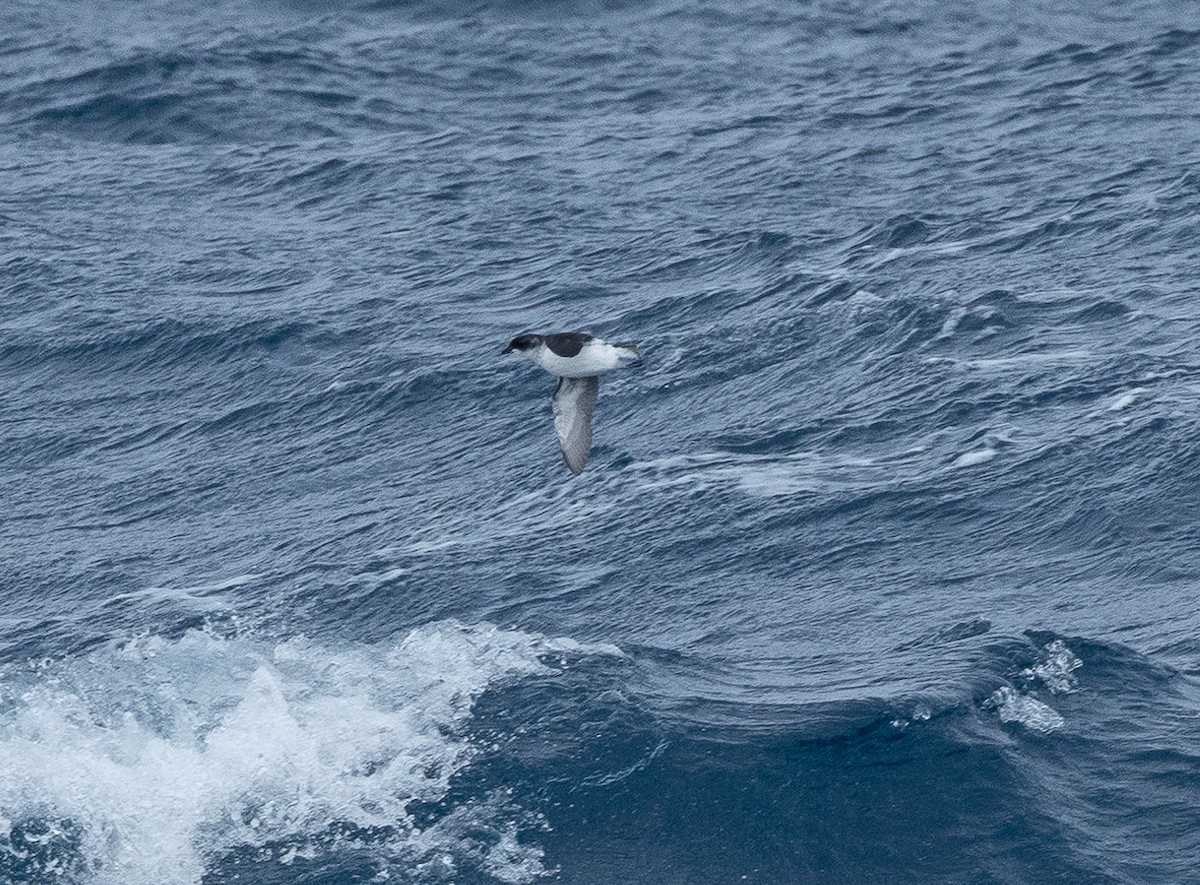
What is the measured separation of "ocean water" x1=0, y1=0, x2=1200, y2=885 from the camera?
16.9 meters

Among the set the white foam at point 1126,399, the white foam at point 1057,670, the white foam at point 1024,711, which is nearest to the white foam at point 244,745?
the white foam at point 1024,711

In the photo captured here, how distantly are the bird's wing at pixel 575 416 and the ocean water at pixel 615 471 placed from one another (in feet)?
9.51

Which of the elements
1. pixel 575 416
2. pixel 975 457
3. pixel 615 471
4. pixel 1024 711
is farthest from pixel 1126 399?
pixel 575 416

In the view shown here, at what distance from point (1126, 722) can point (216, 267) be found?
17.2m

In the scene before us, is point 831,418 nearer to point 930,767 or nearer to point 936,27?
point 930,767

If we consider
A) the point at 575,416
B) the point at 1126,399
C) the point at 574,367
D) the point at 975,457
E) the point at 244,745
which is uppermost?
the point at 574,367

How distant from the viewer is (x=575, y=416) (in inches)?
663

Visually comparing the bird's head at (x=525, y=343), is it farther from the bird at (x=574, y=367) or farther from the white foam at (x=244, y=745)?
the white foam at (x=244, y=745)

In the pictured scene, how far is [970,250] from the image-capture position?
A: 27.0 metres

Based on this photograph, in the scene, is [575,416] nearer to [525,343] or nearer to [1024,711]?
[525,343]

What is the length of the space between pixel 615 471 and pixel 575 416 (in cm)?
593

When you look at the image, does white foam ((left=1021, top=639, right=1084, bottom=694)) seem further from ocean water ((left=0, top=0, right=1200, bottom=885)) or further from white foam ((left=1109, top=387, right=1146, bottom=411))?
white foam ((left=1109, top=387, right=1146, bottom=411))

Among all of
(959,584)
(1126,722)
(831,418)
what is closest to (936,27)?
(831,418)

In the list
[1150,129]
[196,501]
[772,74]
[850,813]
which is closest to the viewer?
[850,813]
